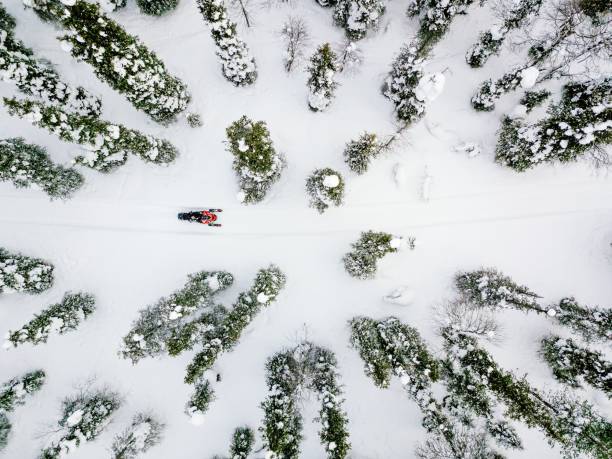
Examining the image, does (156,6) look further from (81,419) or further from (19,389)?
(81,419)

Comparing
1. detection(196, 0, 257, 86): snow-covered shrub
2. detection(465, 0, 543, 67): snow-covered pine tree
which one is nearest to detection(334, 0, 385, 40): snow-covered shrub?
detection(196, 0, 257, 86): snow-covered shrub

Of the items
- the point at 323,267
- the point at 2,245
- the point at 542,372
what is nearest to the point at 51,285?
the point at 2,245

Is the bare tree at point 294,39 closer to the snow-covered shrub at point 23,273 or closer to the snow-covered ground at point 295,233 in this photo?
the snow-covered ground at point 295,233

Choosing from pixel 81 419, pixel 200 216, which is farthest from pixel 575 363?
pixel 81 419

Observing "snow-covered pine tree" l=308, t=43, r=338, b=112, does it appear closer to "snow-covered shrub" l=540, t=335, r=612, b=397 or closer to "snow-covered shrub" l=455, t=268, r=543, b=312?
"snow-covered shrub" l=455, t=268, r=543, b=312

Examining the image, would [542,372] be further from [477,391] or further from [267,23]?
[267,23]
